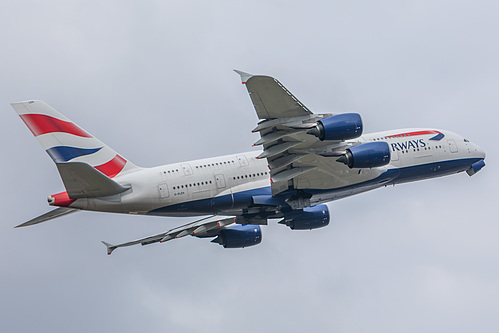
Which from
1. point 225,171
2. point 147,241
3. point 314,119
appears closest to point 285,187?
point 225,171

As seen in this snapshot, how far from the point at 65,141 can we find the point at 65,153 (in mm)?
742

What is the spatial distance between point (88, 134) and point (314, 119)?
14043mm

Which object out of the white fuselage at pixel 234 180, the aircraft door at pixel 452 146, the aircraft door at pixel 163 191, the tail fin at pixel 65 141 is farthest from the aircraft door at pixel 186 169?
the aircraft door at pixel 452 146

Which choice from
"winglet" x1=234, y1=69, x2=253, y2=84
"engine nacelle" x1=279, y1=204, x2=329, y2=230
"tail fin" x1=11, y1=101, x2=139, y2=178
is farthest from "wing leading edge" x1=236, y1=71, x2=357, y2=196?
"tail fin" x1=11, y1=101, x2=139, y2=178

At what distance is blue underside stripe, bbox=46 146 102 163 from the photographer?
4634 cm

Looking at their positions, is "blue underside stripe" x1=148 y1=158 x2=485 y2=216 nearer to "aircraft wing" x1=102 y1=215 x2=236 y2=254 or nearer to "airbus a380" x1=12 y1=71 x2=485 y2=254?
"airbus a380" x1=12 y1=71 x2=485 y2=254

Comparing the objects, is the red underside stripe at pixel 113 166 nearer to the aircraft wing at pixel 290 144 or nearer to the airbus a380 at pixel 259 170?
the airbus a380 at pixel 259 170

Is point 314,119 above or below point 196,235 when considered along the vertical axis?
above

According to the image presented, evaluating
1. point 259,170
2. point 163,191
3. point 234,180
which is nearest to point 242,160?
point 259,170

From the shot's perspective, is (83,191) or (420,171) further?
(420,171)

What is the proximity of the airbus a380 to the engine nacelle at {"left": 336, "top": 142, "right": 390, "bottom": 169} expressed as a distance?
57mm

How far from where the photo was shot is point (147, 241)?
168 ft

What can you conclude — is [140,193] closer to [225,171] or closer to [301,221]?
[225,171]

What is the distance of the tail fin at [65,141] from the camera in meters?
46.6
